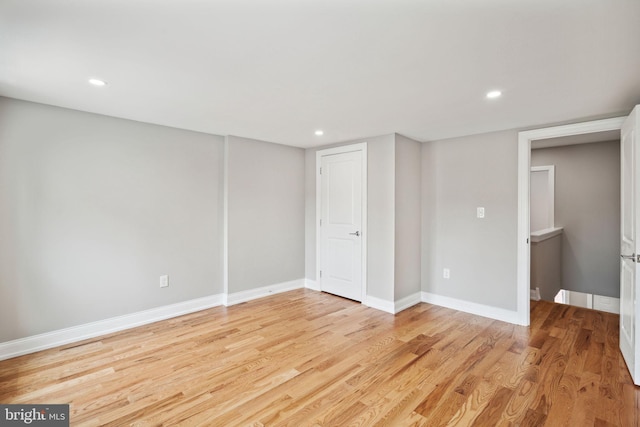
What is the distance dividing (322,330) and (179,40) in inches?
111

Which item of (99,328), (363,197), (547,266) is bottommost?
(99,328)

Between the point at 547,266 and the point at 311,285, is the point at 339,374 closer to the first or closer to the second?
the point at 311,285

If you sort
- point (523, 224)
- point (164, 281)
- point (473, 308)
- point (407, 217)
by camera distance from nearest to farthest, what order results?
point (523, 224) → point (164, 281) → point (473, 308) → point (407, 217)

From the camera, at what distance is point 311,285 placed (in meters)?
4.91

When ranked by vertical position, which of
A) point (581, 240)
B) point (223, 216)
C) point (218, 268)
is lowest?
point (218, 268)

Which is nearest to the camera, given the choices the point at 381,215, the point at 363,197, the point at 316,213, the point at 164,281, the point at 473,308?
the point at 164,281

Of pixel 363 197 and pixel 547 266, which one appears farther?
pixel 547 266

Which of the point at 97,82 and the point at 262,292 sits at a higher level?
the point at 97,82

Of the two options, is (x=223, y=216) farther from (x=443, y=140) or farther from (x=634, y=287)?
(x=634, y=287)

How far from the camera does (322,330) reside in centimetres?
329

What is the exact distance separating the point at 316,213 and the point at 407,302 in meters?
1.83

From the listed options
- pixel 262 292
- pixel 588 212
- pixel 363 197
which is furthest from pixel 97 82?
pixel 588 212

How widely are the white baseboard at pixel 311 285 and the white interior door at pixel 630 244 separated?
3.39 m

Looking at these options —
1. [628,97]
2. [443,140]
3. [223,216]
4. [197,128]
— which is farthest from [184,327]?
[628,97]
